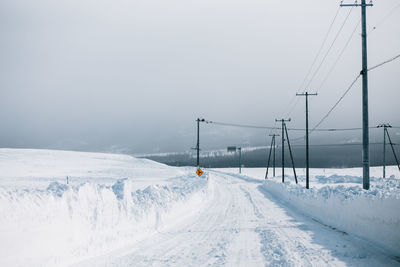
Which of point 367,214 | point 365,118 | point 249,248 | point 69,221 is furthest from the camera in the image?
point 365,118

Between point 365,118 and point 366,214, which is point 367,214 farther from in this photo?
point 365,118

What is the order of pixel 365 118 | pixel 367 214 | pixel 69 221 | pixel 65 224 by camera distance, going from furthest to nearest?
1. pixel 365 118
2. pixel 367 214
3. pixel 69 221
4. pixel 65 224

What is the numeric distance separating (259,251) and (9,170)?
50908mm

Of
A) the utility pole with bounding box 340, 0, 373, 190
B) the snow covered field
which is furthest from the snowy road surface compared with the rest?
the utility pole with bounding box 340, 0, 373, 190

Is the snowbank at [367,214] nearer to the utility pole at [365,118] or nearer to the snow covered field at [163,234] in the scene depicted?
the snow covered field at [163,234]

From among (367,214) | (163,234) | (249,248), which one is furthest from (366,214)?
(163,234)

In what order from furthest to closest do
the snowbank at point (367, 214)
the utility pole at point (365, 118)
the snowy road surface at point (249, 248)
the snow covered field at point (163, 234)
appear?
the utility pole at point (365, 118) < the snowbank at point (367, 214) < the snowy road surface at point (249, 248) < the snow covered field at point (163, 234)

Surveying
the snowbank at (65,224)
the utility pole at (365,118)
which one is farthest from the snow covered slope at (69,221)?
the utility pole at (365,118)

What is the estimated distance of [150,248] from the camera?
321 inches

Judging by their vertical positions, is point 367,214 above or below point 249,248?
above

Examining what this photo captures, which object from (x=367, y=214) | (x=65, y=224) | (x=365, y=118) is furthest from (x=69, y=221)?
(x=365, y=118)

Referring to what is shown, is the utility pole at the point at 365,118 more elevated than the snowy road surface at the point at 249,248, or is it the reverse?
the utility pole at the point at 365,118

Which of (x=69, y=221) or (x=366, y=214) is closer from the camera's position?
(x=69, y=221)

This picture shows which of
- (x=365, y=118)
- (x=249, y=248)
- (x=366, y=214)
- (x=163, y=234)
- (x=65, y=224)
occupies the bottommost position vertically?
(x=163, y=234)
